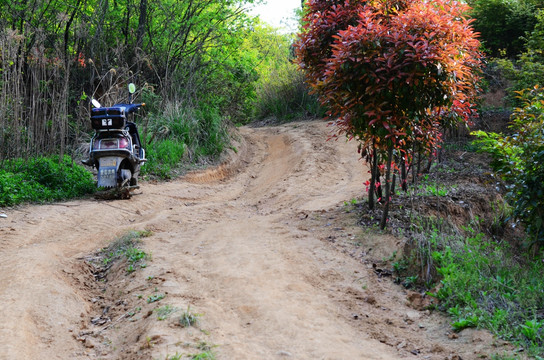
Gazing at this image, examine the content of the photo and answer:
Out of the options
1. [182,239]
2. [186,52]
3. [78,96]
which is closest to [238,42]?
[186,52]

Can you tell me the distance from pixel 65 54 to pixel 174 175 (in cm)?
345

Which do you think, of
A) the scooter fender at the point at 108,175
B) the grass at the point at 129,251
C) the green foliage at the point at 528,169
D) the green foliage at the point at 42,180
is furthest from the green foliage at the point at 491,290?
the green foliage at the point at 42,180

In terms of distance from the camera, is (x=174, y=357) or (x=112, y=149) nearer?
(x=174, y=357)

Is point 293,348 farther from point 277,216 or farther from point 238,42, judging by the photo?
point 238,42

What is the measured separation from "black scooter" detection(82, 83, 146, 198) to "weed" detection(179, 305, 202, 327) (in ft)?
17.0

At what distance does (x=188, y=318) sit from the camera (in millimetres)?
3967

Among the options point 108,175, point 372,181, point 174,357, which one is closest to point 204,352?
point 174,357

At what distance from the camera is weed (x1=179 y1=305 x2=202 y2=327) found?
3.91m

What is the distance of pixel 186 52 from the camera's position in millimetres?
14352

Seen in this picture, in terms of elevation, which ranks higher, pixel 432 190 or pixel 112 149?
pixel 112 149

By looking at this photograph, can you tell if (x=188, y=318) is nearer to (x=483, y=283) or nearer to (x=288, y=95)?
(x=483, y=283)

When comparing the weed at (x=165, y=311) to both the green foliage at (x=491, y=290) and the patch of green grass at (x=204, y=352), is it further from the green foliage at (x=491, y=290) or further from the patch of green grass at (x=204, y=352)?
the green foliage at (x=491, y=290)

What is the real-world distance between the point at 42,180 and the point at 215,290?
543cm

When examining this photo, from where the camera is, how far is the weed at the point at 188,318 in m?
3.91
